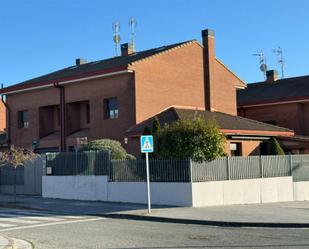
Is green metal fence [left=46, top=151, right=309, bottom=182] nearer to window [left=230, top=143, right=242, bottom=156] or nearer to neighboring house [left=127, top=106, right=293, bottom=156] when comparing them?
neighboring house [left=127, top=106, right=293, bottom=156]

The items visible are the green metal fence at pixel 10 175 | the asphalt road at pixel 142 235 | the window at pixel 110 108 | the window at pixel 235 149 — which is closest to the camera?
the asphalt road at pixel 142 235

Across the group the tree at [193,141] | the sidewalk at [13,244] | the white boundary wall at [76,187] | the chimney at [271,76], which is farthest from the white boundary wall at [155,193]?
the chimney at [271,76]

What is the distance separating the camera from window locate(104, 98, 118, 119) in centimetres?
3300

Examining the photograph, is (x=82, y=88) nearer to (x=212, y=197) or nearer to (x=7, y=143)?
(x=7, y=143)

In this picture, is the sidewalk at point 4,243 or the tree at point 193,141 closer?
the sidewalk at point 4,243

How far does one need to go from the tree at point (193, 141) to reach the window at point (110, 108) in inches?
445

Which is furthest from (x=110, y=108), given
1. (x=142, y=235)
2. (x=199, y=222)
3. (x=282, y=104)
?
(x=142, y=235)

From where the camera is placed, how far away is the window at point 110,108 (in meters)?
33.0

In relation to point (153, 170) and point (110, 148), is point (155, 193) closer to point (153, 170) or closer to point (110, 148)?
point (153, 170)

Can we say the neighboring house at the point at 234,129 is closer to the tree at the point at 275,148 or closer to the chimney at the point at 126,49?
the tree at the point at 275,148

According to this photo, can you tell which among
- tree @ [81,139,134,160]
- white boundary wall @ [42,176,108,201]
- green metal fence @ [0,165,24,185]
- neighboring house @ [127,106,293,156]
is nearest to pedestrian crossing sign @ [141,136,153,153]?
white boundary wall @ [42,176,108,201]

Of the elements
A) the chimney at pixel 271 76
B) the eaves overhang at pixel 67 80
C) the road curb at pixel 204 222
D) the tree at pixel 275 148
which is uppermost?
the chimney at pixel 271 76

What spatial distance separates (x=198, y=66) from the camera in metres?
36.3

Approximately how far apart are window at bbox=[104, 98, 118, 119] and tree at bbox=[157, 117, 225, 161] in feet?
37.0
